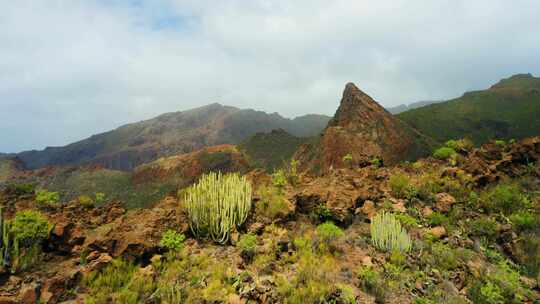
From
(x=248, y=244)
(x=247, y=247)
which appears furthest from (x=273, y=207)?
(x=247, y=247)

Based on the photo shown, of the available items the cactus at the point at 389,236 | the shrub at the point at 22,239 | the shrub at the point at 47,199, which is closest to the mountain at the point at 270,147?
the shrub at the point at 47,199

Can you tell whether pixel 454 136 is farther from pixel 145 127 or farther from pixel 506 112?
pixel 145 127

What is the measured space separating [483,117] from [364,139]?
125 ft

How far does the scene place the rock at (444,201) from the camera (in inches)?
345

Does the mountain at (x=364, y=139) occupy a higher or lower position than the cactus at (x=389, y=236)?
higher

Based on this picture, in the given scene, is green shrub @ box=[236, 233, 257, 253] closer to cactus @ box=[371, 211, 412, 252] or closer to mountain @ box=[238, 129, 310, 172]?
A: cactus @ box=[371, 211, 412, 252]

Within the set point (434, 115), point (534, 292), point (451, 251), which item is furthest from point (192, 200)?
point (434, 115)

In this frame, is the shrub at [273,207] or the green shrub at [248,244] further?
the shrub at [273,207]

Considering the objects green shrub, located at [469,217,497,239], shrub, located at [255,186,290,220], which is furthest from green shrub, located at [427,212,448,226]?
shrub, located at [255,186,290,220]

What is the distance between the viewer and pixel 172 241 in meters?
6.61

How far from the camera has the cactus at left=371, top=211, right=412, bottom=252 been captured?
6912 mm

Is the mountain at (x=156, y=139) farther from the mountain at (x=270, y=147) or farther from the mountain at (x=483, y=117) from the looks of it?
the mountain at (x=483, y=117)

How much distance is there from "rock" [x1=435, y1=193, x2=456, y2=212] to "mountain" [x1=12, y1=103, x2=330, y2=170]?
439 ft

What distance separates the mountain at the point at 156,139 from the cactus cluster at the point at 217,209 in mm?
132587
